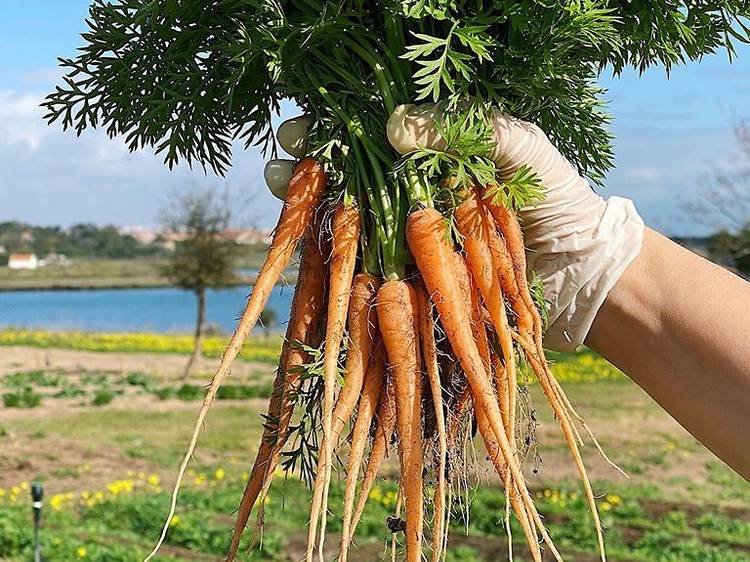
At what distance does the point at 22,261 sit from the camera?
2000 inches

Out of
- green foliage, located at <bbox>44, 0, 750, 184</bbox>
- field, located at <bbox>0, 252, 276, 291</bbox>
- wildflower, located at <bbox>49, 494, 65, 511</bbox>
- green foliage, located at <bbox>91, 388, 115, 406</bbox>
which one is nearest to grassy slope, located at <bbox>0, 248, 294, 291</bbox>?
field, located at <bbox>0, 252, 276, 291</bbox>

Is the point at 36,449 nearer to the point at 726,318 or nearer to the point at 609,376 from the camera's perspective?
the point at 726,318

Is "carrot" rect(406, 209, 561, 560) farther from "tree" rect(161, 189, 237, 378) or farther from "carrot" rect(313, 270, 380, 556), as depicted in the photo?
"tree" rect(161, 189, 237, 378)

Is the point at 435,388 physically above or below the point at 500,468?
above

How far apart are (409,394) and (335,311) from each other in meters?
0.23

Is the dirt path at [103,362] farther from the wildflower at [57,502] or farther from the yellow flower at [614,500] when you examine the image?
the yellow flower at [614,500]

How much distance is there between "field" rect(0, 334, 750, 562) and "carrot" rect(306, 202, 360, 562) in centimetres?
36

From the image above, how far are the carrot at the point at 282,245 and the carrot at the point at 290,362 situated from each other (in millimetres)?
48

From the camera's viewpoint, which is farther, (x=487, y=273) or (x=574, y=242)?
(x=574, y=242)

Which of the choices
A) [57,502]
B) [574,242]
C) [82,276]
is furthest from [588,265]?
[82,276]

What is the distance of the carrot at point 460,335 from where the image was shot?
1.64 m

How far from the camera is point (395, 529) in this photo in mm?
1729

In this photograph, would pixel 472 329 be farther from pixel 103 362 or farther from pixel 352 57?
pixel 103 362

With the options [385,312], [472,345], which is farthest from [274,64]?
[472,345]
